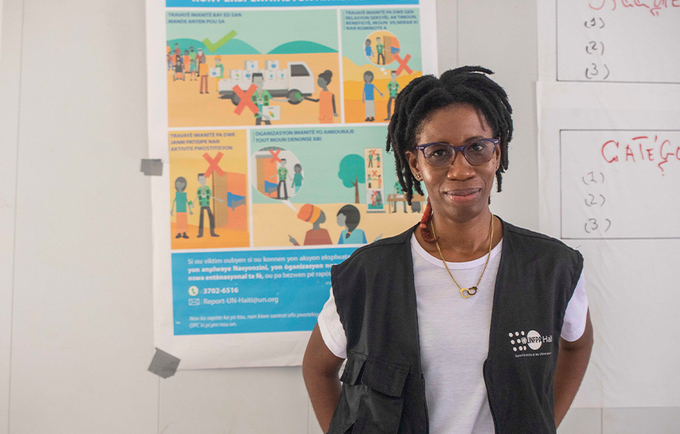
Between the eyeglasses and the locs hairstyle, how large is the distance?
0.20 feet

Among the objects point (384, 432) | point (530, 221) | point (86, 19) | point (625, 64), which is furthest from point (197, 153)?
point (625, 64)

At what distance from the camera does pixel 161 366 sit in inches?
42.9

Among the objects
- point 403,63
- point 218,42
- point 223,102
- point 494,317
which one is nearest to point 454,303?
point 494,317

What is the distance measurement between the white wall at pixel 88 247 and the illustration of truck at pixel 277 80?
26 centimetres

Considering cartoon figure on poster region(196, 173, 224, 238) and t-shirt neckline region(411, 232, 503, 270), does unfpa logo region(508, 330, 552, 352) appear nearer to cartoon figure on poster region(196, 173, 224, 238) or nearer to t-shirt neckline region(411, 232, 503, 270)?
t-shirt neckline region(411, 232, 503, 270)

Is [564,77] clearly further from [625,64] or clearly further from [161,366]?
[161,366]

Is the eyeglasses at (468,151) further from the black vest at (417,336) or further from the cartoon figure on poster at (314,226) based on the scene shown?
the cartoon figure on poster at (314,226)

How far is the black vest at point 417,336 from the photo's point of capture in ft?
2.17

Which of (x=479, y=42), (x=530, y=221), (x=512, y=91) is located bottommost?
(x=530, y=221)

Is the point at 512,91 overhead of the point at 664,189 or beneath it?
overhead

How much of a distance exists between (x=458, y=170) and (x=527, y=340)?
33 centimetres

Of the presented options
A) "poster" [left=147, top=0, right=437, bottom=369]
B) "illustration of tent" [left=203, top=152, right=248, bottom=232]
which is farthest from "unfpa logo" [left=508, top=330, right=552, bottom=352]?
"illustration of tent" [left=203, top=152, right=248, bottom=232]

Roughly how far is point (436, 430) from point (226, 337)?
25.3 inches

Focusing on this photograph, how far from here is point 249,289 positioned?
1.09 metres
